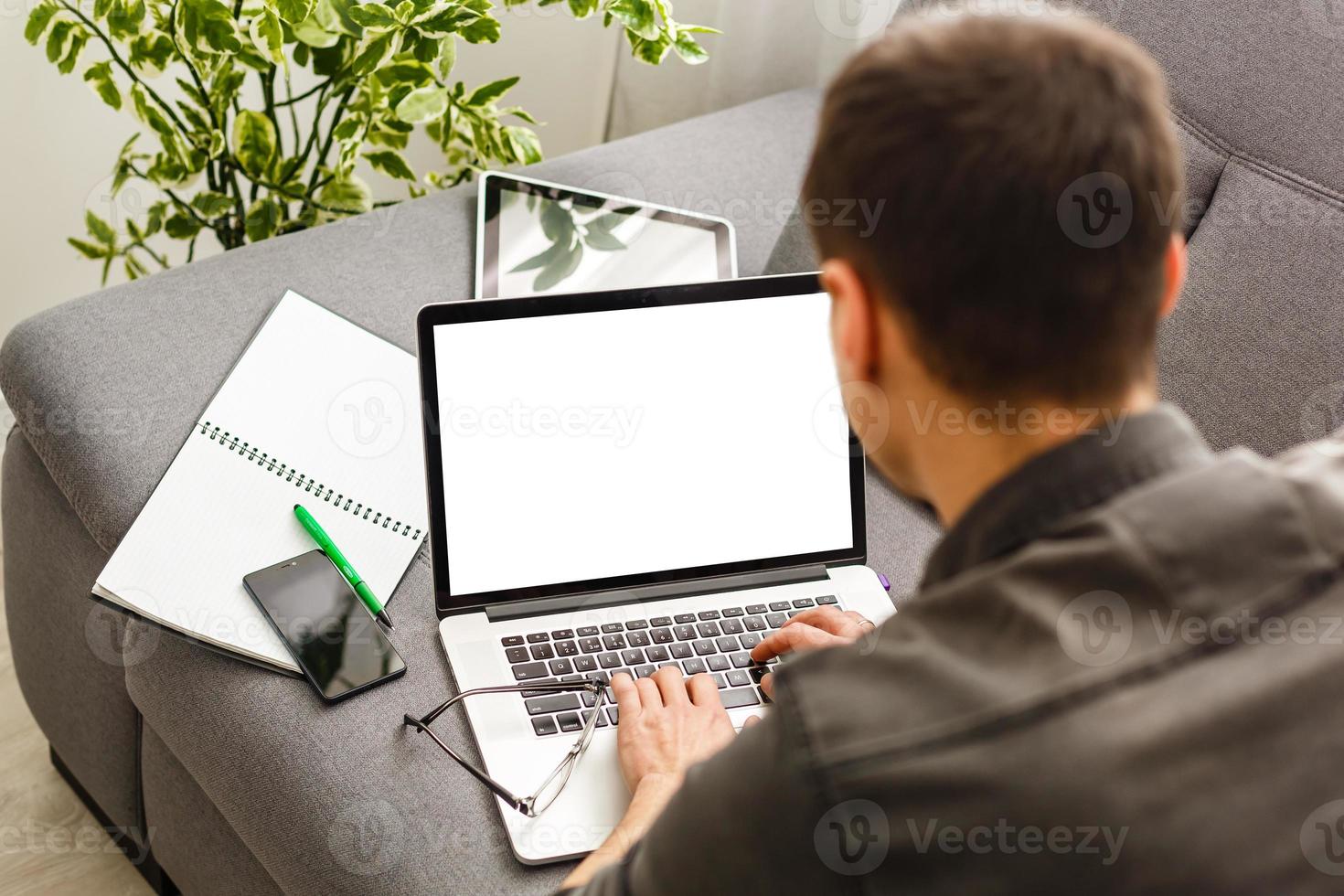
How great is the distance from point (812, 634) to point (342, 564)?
400 mm

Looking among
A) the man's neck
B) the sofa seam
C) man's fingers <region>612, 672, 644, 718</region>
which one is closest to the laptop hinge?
man's fingers <region>612, 672, 644, 718</region>

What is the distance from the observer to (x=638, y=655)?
3.21 feet

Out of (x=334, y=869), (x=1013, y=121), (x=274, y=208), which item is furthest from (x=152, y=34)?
(x=1013, y=121)

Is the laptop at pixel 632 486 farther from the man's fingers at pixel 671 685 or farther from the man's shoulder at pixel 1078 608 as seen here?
the man's shoulder at pixel 1078 608

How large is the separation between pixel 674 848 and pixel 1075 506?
26 cm

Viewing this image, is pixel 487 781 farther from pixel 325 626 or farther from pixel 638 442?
pixel 638 442

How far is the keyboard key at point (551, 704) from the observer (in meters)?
0.92

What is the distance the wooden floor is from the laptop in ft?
2.04

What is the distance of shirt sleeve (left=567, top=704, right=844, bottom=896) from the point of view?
1.79 feet

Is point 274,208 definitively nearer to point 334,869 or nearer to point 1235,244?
point 334,869

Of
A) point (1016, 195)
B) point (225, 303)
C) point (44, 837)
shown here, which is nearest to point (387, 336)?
point (225, 303)

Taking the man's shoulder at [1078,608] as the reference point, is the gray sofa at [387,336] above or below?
below

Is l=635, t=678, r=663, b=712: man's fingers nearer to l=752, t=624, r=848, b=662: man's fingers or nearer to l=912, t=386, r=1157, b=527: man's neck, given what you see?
l=752, t=624, r=848, b=662: man's fingers

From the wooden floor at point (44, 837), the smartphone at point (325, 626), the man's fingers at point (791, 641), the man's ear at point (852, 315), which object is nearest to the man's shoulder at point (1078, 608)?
the man's ear at point (852, 315)
